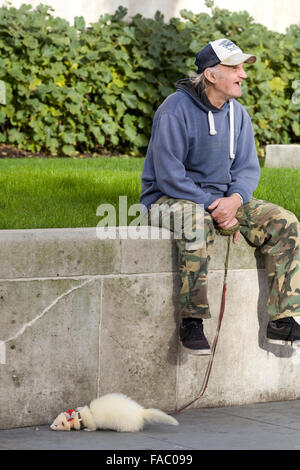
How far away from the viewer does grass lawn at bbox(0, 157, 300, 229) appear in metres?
5.75

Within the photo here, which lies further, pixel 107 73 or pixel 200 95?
pixel 107 73

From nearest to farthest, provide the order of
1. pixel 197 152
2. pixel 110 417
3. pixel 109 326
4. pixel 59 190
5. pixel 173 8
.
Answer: pixel 110 417
pixel 109 326
pixel 197 152
pixel 59 190
pixel 173 8

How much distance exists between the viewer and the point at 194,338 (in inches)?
195

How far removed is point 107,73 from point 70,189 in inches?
154

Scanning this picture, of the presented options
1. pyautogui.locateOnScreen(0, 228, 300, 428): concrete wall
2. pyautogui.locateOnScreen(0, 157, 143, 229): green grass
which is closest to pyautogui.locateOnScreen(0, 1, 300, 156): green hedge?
pyautogui.locateOnScreen(0, 157, 143, 229): green grass

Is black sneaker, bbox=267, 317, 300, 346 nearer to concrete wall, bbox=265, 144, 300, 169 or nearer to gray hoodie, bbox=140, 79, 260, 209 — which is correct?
gray hoodie, bbox=140, 79, 260, 209

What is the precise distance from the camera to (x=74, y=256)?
4.77m

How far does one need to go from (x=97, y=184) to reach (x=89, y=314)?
7.98ft

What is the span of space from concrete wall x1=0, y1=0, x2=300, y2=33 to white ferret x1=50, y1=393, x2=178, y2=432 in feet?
22.7

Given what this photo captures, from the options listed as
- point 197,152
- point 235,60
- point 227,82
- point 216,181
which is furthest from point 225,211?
point 235,60

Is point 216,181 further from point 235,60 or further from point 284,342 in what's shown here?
point 284,342

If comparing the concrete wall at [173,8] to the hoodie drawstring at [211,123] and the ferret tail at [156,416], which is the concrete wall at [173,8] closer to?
the hoodie drawstring at [211,123]

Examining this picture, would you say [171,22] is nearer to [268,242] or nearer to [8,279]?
[268,242]

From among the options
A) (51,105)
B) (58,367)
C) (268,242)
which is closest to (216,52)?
(268,242)
